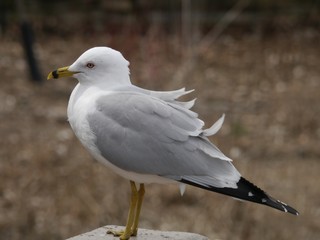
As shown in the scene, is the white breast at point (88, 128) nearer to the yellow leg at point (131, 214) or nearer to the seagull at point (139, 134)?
the seagull at point (139, 134)

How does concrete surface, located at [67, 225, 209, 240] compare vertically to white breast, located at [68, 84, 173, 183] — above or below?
below

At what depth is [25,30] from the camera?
6.34m

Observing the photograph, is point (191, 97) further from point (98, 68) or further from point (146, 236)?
point (98, 68)

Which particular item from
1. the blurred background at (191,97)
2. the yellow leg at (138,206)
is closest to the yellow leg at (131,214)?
the yellow leg at (138,206)

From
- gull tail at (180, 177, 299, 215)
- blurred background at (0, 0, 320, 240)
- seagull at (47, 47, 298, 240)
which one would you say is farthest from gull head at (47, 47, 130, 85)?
blurred background at (0, 0, 320, 240)

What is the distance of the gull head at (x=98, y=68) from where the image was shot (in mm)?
2207

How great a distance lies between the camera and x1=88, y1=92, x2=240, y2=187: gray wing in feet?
7.00

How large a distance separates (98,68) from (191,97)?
3.14m

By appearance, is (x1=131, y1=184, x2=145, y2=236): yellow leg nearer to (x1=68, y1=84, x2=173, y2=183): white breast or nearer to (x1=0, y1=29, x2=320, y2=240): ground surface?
(x1=68, y1=84, x2=173, y2=183): white breast

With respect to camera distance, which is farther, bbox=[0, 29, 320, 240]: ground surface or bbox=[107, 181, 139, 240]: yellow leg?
bbox=[0, 29, 320, 240]: ground surface

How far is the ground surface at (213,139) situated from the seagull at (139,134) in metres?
1.60

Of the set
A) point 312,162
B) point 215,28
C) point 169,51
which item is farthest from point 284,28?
point 312,162

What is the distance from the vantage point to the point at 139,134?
2.16m

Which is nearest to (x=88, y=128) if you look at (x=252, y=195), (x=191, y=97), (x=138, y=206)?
(x=138, y=206)
